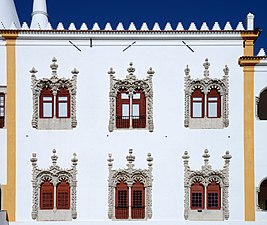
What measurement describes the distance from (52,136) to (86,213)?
3029mm

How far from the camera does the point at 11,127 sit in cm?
1576

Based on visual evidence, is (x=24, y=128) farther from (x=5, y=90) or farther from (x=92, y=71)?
(x=92, y=71)

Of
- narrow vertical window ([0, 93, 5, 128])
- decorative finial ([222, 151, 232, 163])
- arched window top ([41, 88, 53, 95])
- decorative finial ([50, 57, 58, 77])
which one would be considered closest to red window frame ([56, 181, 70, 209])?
narrow vertical window ([0, 93, 5, 128])

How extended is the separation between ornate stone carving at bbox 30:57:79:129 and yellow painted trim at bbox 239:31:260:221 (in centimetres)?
618

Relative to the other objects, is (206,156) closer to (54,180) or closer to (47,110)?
Result: (54,180)

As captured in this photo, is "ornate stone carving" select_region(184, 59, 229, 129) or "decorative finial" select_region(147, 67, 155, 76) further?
"decorative finial" select_region(147, 67, 155, 76)

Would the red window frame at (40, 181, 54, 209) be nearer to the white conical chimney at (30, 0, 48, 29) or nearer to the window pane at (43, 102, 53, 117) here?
the window pane at (43, 102, 53, 117)

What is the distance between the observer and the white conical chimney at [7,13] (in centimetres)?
1797

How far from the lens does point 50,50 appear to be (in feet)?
52.6

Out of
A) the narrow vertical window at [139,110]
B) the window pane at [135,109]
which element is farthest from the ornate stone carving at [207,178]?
the window pane at [135,109]

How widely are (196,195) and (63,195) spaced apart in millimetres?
4793

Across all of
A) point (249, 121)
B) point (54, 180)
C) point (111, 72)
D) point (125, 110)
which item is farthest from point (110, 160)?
point (249, 121)

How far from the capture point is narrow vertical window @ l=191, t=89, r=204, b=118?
52.2 feet

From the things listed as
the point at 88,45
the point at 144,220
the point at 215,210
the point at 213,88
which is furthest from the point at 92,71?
the point at 215,210
